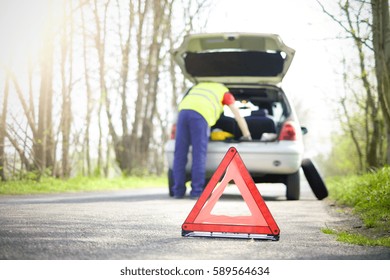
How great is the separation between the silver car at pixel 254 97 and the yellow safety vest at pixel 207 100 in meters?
0.40

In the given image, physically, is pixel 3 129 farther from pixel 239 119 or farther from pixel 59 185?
pixel 239 119

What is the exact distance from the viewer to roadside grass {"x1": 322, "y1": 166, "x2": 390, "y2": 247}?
3.92m

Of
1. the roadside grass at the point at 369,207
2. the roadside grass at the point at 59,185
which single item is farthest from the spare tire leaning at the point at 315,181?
the roadside grass at the point at 59,185

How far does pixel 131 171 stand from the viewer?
538 inches

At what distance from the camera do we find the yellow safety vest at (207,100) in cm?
706

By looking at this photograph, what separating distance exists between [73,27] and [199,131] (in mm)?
3721

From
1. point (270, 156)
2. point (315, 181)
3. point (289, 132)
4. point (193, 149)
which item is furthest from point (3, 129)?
point (315, 181)

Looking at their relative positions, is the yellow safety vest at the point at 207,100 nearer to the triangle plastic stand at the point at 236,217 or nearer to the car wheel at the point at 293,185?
the car wheel at the point at 293,185

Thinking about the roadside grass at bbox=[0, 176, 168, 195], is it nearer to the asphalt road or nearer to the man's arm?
the asphalt road

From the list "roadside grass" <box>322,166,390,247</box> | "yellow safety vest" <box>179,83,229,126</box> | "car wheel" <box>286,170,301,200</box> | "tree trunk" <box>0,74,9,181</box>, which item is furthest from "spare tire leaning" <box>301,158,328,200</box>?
"tree trunk" <box>0,74,9,181</box>

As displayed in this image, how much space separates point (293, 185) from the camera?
7465 mm

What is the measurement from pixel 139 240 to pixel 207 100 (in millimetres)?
3558
